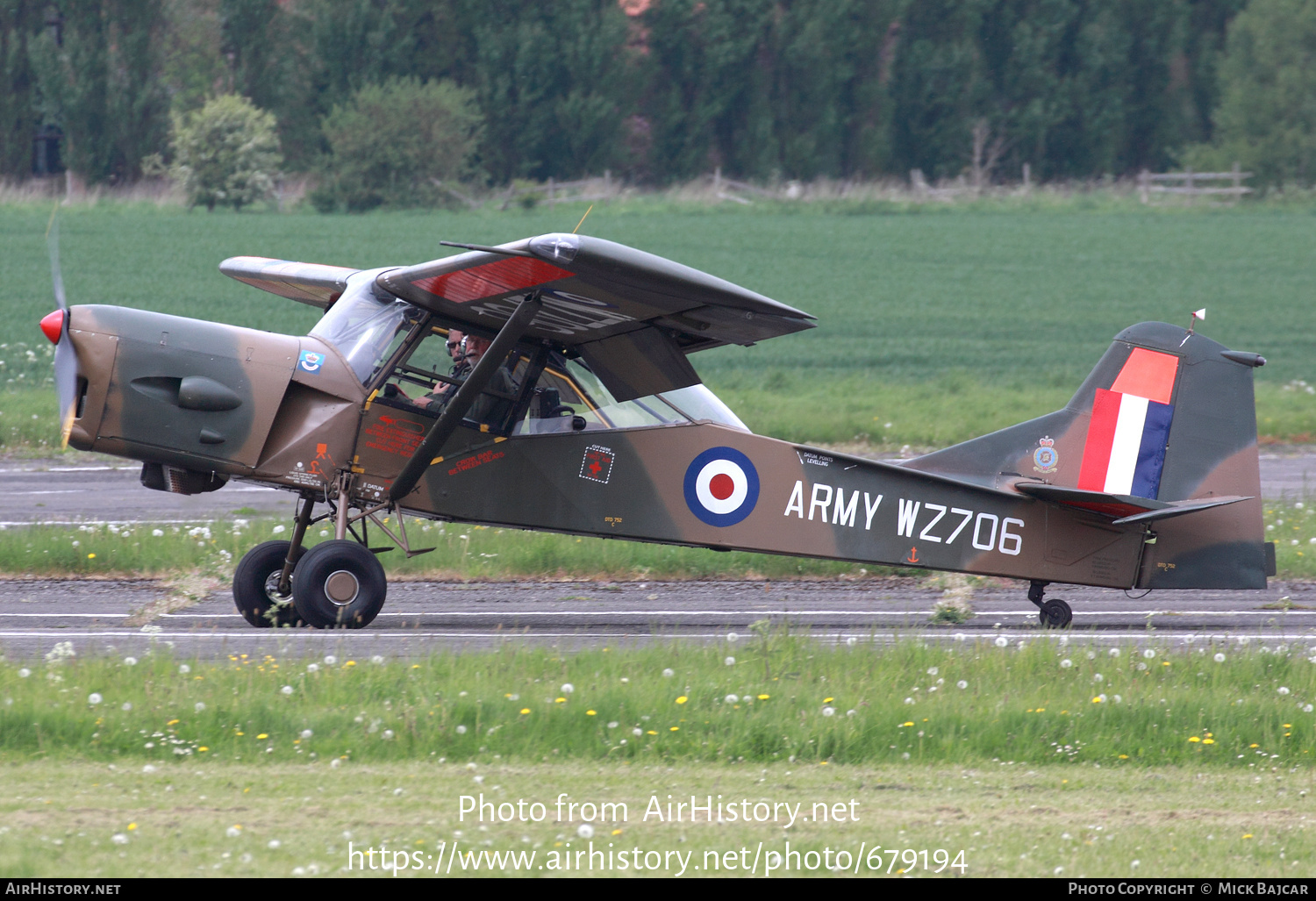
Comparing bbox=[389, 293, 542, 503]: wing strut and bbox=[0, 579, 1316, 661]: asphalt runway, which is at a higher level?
bbox=[389, 293, 542, 503]: wing strut

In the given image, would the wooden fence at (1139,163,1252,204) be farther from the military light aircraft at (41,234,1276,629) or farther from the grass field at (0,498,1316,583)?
the military light aircraft at (41,234,1276,629)

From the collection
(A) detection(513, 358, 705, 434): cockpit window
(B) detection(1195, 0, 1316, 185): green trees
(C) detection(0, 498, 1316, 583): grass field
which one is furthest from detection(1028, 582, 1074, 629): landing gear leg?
(B) detection(1195, 0, 1316, 185): green trees

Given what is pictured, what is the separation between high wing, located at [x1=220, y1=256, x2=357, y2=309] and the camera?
10930 mm

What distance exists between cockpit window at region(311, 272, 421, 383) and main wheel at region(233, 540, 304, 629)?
1.47m

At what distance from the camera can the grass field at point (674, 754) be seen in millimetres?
5512

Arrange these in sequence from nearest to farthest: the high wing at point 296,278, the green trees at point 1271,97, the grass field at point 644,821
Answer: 1. the grass field at point 644,821
2. the high wing at point 296,278
3. the green trees at point 1271,97

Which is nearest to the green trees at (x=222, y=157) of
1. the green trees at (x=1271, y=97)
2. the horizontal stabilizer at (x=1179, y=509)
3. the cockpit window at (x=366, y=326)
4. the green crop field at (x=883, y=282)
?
the green crop field at (x=883, y=282)

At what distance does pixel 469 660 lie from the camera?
816 centimetres

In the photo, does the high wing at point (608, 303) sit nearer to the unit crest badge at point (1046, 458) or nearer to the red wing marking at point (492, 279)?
the red wing marking at point (492, 279)

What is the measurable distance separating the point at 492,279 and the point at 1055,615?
495cm

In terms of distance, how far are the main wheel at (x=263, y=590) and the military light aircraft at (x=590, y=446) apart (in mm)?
14

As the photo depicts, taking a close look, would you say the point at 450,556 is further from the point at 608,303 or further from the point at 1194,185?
the point at 1194,185

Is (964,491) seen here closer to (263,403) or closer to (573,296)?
(573,296)

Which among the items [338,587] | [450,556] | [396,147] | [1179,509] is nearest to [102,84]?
[396,147]
